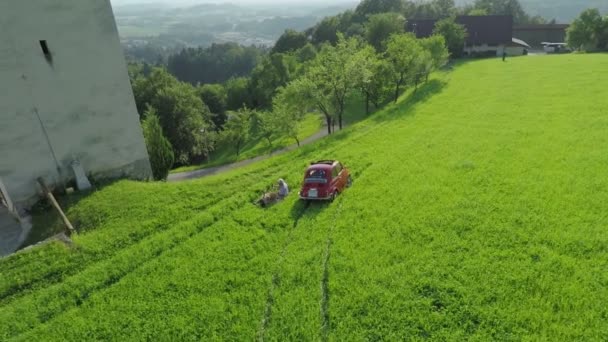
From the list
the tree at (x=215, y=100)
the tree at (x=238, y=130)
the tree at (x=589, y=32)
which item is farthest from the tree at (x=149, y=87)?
the tree at (x=589, y=32)

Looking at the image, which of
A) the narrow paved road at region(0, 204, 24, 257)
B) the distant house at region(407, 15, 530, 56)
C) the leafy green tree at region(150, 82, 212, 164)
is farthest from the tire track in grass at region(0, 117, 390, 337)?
the distant house at region(407, 15, 530, 56)

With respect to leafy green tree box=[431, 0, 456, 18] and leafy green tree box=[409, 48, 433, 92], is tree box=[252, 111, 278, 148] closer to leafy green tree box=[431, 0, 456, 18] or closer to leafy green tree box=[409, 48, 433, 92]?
leafy green tree box=[409, 48, 433, 92]

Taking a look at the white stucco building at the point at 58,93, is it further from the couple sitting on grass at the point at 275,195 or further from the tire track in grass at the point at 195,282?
the couple sitting on grass at the point at 275,195

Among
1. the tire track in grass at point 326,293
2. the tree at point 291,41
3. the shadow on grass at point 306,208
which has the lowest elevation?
the tire track in grass at point 326,293

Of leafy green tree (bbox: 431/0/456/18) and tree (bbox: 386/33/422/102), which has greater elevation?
leafy green tree (bbox: 431/0/456/18)

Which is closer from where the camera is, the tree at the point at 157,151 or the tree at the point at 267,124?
the tree at the point at 157,151

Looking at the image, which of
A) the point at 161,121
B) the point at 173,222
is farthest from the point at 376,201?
the point at 161,121

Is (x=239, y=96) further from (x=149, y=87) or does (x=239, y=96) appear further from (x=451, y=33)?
Result: (x=451, y=33)
